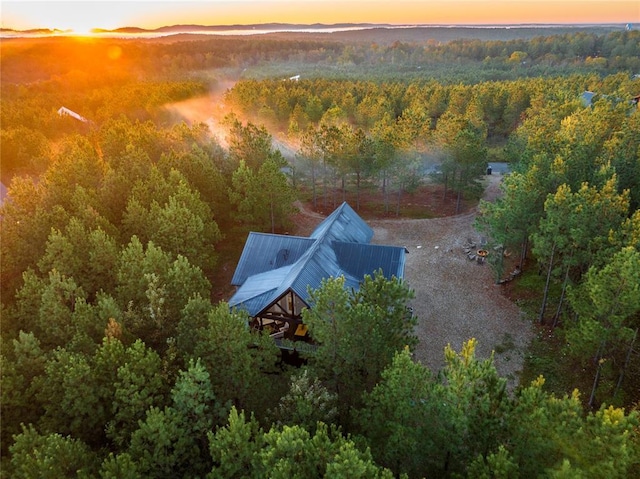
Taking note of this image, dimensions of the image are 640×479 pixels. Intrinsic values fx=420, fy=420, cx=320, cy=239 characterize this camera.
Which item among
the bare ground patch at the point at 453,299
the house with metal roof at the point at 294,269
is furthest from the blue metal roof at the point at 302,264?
the bare ground patch at the point at 453,299

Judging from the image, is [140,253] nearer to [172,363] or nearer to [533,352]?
[172,363]

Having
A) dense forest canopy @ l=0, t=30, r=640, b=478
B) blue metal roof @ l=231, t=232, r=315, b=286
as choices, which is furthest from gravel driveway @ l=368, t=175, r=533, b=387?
blue metal roof @ l=231, t=232, r=315, b=286

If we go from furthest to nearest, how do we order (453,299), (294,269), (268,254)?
(453,299), (268,254), (294,269)

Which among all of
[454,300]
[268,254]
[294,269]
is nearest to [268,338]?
[294,269]

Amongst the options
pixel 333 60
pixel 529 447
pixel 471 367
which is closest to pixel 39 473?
pixel 471 367

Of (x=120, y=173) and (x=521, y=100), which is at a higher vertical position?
(x=521, y=100)

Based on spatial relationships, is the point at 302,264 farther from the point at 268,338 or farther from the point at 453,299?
the point at 453,299
